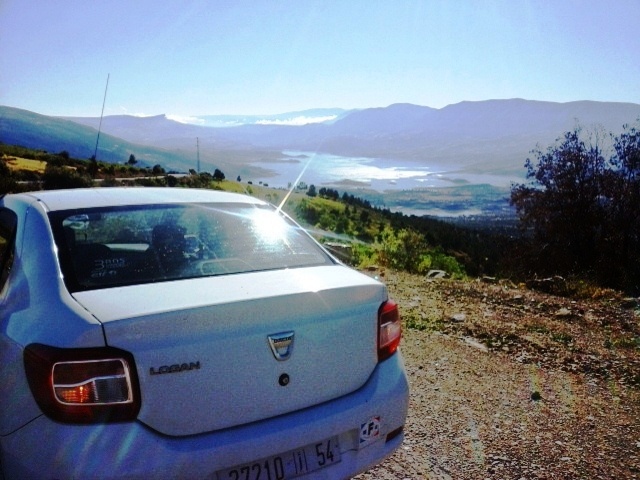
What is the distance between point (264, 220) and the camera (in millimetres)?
3201

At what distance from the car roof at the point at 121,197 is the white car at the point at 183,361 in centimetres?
6

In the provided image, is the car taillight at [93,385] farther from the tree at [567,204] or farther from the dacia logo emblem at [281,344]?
the tree at [567,204]

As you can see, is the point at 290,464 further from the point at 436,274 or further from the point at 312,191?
the point at 312,191

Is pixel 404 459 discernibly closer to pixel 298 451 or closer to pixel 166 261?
pixel 298 451

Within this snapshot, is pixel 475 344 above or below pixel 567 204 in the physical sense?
below

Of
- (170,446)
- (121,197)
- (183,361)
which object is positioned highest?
(121,197)

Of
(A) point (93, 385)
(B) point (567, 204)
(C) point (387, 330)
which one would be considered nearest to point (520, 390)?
(C) point (387, 330)

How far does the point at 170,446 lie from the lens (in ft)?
5.97

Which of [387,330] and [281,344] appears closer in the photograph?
[281,344]

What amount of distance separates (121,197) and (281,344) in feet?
5.05

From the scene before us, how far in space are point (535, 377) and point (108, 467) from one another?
3996 mm

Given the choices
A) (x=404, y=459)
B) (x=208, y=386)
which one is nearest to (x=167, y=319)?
(x=208, y=386)

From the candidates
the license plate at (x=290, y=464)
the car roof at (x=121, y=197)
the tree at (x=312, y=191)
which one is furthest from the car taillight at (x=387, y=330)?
the tree at (x=312, y=191)

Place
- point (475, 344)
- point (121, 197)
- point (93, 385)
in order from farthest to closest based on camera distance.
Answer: point (475, 344)
point (121, 197)
point (93, 385)
